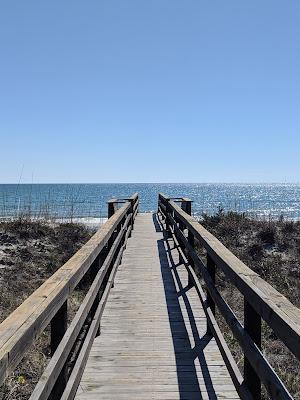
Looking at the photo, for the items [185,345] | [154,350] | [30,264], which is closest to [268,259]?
[30,264]

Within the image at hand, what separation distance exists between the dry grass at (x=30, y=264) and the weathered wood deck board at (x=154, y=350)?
A: 986mm

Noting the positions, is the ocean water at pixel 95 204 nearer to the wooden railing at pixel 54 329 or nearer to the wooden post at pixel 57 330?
the wooden railing at pixel 54 329

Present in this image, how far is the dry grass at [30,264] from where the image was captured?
533 cm

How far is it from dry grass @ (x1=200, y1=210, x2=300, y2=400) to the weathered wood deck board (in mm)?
944

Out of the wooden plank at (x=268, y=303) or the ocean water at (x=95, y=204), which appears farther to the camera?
the ocean water at (x=95, y=204)

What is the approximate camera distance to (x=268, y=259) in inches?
497

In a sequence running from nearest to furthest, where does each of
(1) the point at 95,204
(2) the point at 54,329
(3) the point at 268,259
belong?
1. (2) the point at 54,329
2. (3) the point at 268,259
3. (1) the point at 95,204

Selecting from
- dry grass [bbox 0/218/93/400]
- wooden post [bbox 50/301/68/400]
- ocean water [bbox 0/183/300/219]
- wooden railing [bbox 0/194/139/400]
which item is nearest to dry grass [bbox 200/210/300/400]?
ocean water [bbox 0/183/300/219]

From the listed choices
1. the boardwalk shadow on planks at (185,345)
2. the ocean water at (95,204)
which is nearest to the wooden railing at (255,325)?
the boardwalk shadow on planks at (185,345)

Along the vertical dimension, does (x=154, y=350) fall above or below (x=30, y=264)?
above

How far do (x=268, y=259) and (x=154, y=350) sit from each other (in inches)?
345

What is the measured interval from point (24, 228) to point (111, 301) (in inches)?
354

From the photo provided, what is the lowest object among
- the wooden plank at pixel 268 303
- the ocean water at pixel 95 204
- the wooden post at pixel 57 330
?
the ocean water at pixel 95 204

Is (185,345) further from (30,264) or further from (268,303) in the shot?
(30,264)
